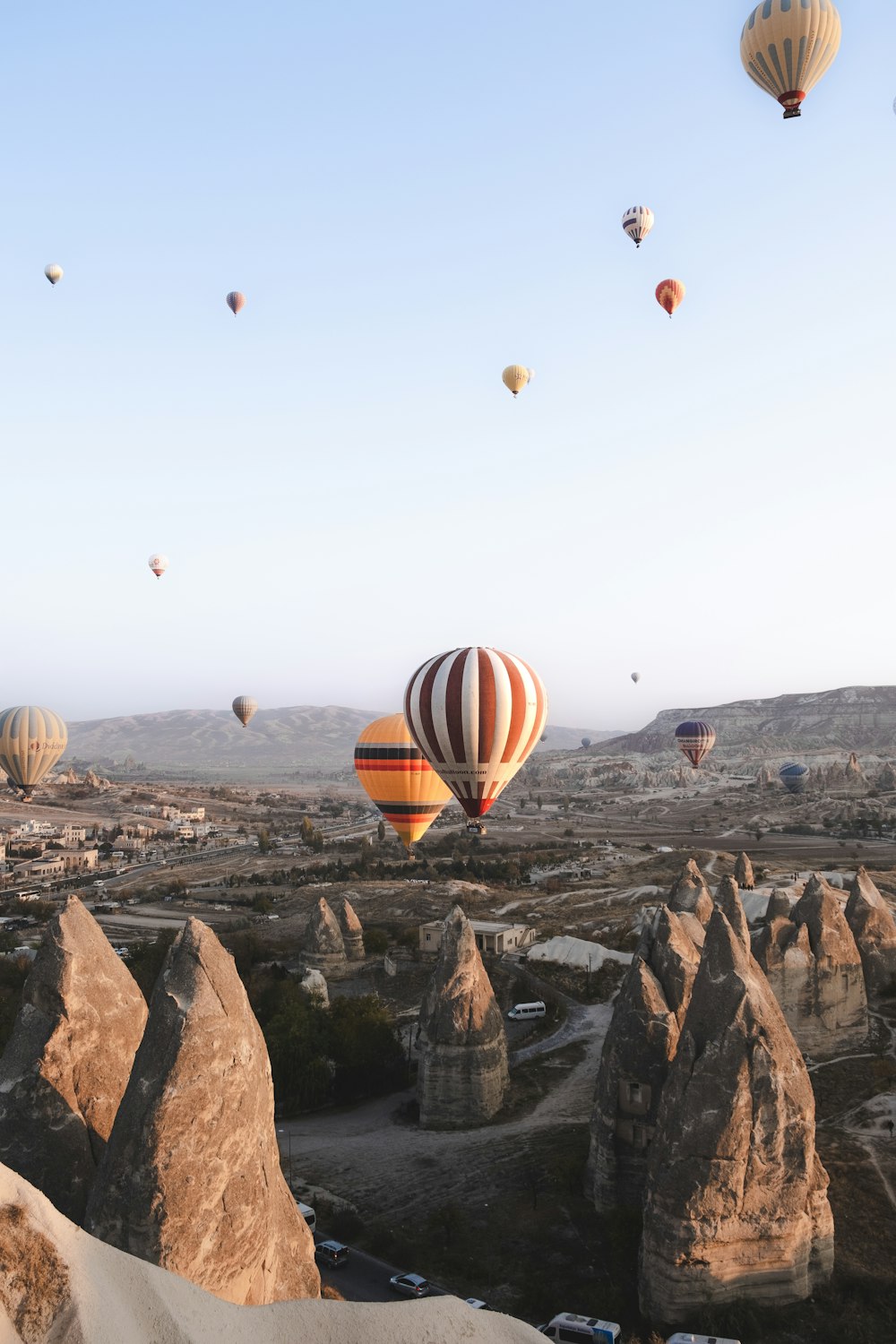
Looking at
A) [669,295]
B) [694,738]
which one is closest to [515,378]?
[669,295]

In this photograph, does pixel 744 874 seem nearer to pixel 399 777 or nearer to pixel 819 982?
pixel 399 777

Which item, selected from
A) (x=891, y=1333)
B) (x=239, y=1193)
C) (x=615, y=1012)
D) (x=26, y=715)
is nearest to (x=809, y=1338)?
(x=891, y=1333)

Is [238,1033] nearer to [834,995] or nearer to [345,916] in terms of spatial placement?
[834,995]

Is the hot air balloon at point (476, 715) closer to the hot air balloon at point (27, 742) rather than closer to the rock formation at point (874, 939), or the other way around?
the rock formation at point (874, 939)

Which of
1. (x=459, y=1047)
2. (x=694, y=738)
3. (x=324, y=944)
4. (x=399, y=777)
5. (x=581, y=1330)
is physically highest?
(x=399, y=777)

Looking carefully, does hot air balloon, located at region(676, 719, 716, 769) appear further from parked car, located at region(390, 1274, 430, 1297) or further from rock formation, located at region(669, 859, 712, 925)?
parked car, located at region(390, 1274, 430, 1297)

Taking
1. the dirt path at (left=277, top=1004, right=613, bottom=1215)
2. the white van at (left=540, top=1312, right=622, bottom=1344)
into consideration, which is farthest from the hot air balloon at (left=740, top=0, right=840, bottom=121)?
the white van at (left=540, top=1312, right=622, bottom=1344)

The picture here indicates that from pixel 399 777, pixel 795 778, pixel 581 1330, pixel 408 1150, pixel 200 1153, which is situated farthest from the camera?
pixel 795 778

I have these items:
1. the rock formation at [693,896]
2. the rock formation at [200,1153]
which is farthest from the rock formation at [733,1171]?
the rock formation at [693,896]
